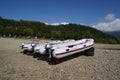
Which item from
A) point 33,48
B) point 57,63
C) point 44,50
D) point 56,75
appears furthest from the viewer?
point 33,48

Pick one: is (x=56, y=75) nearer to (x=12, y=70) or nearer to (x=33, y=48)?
(x=12, y=70)

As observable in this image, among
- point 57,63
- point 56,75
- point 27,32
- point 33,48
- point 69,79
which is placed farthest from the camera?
point 27,32

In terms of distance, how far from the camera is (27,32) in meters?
76.2

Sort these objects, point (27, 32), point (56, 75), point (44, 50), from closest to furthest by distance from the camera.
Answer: point (56, 75)
point (44, 50)
point (27, 32)

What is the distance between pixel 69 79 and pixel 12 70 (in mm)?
4303

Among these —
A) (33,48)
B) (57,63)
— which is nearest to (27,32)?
(33,48)

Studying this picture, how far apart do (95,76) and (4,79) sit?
5.26m

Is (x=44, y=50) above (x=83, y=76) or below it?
above

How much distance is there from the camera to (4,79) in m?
8.51

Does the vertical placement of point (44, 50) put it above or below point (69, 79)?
above

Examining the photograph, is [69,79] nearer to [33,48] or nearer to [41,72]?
[41,72]

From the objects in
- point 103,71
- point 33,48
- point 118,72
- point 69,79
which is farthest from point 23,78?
point 33,48

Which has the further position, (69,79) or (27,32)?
(27,32)

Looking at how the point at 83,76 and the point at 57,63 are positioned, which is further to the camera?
the point at 57,63
